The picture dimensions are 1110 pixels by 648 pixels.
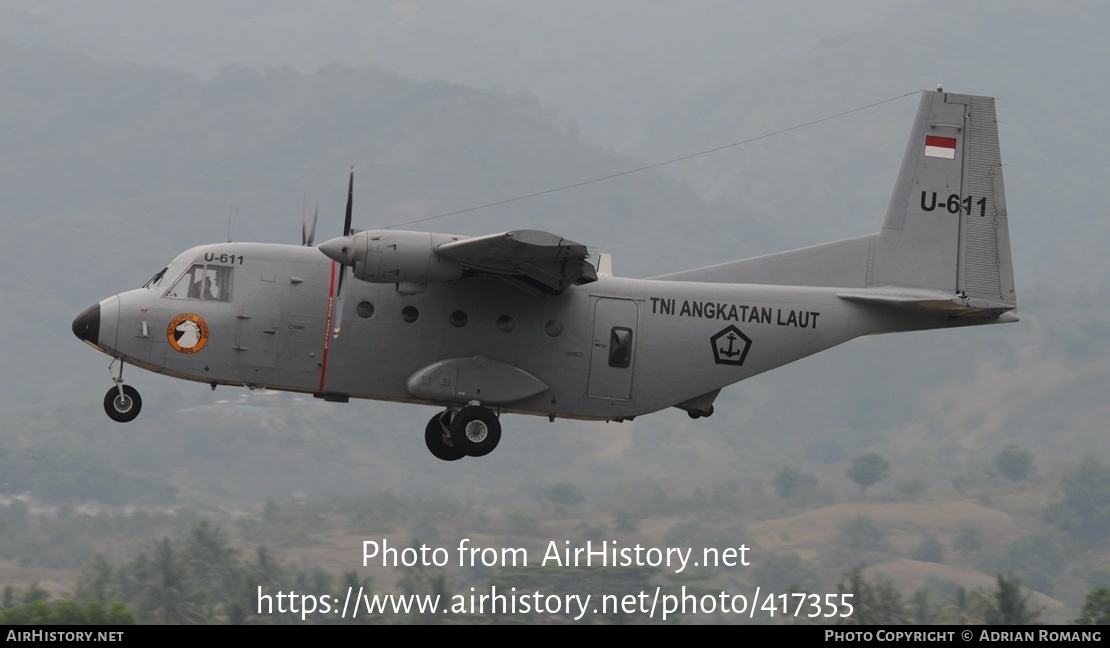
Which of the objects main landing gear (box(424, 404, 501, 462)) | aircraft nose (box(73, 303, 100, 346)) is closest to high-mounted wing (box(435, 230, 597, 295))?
main landing gear (box(424, 404, 501, 462))

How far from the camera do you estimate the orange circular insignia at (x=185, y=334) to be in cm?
2048

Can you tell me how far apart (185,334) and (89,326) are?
4.33ft

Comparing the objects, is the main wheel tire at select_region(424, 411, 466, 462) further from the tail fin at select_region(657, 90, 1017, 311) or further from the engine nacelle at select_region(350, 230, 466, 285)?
the tail fin at select_region(657, 90, 1017, 311)

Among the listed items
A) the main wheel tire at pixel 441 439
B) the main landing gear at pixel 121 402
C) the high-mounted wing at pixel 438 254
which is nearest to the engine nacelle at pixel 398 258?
the high-mounted wing at pixel 438 254

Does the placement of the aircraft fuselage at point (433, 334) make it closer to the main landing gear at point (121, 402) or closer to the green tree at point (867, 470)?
the main landing gear at point (121, 402)

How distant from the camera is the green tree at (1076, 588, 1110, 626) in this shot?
146 feet

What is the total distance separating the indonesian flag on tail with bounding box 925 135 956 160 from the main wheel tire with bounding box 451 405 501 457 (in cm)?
786

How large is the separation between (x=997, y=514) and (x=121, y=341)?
76.6 meters

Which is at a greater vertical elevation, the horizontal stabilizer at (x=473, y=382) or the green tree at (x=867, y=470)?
the green tree at (x=867, y=470)

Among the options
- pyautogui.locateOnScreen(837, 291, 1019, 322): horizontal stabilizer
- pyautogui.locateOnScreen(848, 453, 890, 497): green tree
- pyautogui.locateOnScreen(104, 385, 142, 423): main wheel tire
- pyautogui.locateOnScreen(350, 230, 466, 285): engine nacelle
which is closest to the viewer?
pyautogui.locateOnScreen(350, 230, 466, 285): engine nacelle

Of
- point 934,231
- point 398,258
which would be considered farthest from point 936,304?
point 398,258

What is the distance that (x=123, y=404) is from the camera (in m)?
20.8

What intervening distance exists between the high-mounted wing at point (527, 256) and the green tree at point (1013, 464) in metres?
80.4

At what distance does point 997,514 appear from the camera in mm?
88750
